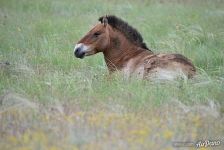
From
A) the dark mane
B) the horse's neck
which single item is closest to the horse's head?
the dark mane

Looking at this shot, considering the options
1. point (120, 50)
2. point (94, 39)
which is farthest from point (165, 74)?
point (94, 39)

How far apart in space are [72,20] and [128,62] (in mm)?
6345

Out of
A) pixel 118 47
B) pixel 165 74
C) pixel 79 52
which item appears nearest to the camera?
pixel 165 74

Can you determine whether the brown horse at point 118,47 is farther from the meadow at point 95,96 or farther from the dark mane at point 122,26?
the meadow at point 95,96

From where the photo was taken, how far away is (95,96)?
8188 mm

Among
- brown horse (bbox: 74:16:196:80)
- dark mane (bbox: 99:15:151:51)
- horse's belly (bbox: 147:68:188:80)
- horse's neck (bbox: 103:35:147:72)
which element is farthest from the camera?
horse's neck (bbox: 103:35:147:72)

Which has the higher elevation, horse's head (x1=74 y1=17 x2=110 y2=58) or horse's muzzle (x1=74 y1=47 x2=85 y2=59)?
horse's head (x1=74 y1=17 x2=110 y2=58)

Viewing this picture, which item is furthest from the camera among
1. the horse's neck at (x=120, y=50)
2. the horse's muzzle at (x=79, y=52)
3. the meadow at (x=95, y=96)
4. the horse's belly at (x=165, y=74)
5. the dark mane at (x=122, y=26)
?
the horse's neck at (x=120, y=50)

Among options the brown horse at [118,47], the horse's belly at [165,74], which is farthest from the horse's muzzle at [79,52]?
the horse's belly at [165,74]

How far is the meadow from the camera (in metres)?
6.21

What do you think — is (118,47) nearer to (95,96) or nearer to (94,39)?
(94,39)

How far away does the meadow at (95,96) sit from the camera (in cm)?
621

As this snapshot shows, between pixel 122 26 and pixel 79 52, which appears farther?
pixel 122 26

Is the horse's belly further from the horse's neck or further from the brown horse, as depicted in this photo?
the horse's neck
